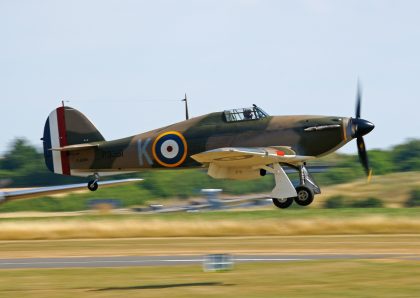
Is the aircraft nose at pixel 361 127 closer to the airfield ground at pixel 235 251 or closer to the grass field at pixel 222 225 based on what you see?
the airfield ground at pixel 235 251

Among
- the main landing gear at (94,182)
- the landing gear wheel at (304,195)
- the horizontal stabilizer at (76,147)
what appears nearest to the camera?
the landing gear wheel at (304,195)

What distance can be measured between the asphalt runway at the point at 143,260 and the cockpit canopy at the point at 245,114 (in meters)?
4.39

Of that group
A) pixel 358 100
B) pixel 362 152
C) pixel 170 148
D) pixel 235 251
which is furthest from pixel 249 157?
pixel 235 251

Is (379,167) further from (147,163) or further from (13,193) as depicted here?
(147,163)

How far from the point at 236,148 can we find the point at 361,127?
12.7 feet

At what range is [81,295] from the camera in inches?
779

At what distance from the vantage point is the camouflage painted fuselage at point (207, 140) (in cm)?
2702

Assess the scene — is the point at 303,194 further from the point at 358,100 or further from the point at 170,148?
the point at 170,148

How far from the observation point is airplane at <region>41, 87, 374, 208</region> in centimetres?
2688

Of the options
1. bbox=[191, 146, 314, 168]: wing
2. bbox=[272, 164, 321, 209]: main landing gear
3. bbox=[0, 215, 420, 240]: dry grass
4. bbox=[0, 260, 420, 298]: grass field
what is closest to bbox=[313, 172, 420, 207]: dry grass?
bbox=[0, 215, 420, 240]: dry grass

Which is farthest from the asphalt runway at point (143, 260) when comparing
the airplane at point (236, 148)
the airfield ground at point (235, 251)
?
the airplane at point (236, 148)

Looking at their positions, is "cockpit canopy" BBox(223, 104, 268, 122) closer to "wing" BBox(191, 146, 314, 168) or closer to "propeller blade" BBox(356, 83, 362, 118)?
"wing" BBox(191, 146, 314, 168)

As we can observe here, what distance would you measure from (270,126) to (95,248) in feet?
33.1

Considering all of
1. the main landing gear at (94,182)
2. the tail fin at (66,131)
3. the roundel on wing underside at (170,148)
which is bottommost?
the main landing gear at (94,182)
